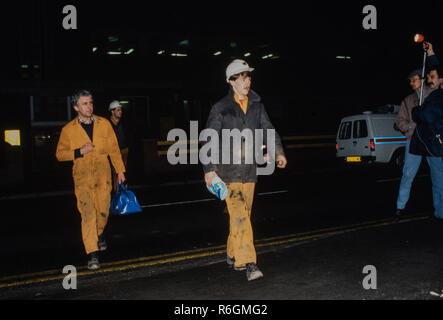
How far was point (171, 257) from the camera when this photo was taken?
5.32m

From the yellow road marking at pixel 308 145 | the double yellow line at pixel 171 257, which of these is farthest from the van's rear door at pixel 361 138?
the double yellow line at pixel 171 257

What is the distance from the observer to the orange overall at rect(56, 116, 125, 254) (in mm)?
4965

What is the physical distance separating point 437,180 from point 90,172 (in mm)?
4711

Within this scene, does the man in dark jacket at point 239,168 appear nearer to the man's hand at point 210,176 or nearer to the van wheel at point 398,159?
the man's hand at point 210,176

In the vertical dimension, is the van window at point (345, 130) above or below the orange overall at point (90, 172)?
above

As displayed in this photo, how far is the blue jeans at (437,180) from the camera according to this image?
6.37m

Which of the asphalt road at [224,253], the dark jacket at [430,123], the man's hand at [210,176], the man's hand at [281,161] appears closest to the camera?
the asphalt road at [224,253]

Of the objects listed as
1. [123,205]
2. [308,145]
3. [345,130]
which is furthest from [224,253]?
[308,145]

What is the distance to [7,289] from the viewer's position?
4.40 m

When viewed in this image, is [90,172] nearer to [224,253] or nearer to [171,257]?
[171,257]

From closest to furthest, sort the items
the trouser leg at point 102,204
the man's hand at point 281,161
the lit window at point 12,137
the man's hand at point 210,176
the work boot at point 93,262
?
1. the man's hand at point 210,176
2. the man's hand at point 281,161
3. the work boot at point 93,262
4. the trouser leg at point 102,204
5. the lit window at point 12,137

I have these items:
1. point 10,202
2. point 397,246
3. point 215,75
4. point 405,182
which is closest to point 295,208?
point 405,182

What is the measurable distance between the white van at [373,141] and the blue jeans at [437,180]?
322 inches

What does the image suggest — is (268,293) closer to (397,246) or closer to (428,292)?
(428,292)
